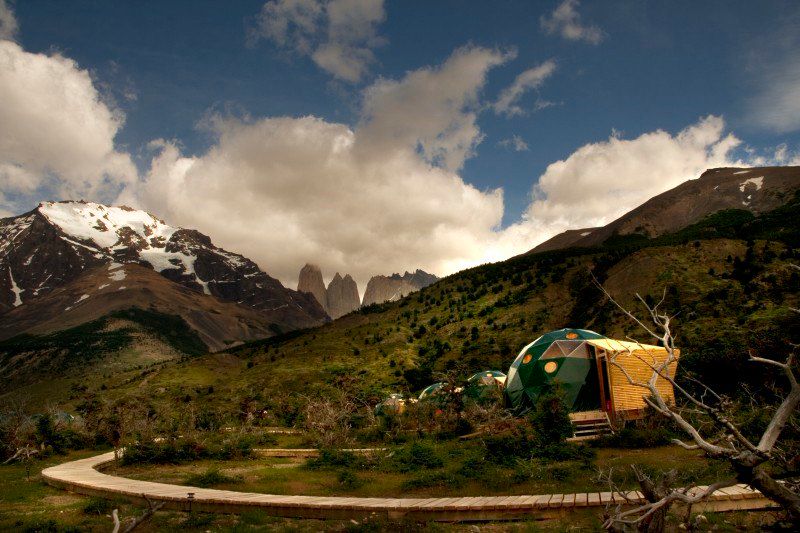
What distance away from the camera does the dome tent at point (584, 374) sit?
24469 mm

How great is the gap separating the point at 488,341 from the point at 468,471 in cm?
4783

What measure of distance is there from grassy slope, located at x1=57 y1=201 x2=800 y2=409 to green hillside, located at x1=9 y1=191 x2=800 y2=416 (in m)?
0.19

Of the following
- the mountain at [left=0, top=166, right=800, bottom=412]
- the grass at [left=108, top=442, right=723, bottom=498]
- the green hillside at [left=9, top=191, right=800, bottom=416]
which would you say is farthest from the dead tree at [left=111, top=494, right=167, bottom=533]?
the green hillside at [left=9, top=191, right=800, bottom=416]

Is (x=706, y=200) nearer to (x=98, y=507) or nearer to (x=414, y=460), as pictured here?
(x=414, y=460)

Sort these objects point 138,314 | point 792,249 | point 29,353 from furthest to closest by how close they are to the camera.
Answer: point 138,314 < point 29,353 < point 792,249

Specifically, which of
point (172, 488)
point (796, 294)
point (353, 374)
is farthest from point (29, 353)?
point (796, 294)

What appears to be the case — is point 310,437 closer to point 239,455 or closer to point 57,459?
point 239,455

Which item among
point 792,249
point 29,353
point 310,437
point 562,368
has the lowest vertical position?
point 310,437

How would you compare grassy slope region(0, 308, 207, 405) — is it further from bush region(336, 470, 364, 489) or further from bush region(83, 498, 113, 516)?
bush region(336, 470, 364, 489)

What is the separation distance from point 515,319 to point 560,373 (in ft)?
134

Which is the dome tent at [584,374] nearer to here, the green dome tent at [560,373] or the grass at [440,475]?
the green dome tent at [560,373]

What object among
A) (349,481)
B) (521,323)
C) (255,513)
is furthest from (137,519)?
(521,323)

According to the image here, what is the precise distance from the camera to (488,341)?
205ft

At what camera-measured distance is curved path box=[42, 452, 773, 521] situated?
31.2ft
